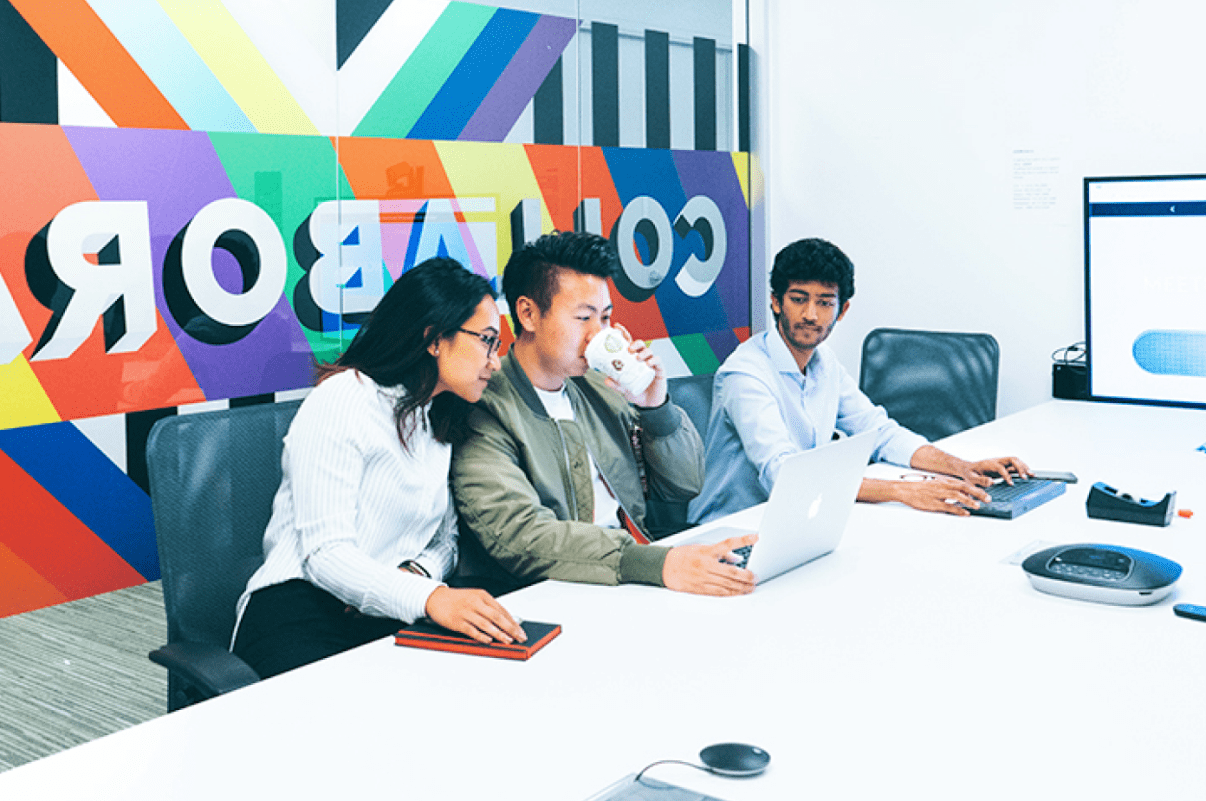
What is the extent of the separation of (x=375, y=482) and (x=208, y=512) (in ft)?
0.93

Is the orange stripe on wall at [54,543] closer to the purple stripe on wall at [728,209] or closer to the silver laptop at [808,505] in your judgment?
the silver laptop at [808,505]

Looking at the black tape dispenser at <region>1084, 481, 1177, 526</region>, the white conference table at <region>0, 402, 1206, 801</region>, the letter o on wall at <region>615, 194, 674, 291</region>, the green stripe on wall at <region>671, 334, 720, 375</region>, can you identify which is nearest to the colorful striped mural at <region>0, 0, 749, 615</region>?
the letter o on wall at <region>615, 194, 674, 291</region>

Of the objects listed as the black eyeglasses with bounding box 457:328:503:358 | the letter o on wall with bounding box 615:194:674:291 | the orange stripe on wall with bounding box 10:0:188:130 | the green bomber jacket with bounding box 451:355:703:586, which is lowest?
the green bomber jacket with bounding box 451:355:703:586

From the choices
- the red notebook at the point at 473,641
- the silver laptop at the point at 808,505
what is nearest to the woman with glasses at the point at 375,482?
the red notebook at the point at 473,641

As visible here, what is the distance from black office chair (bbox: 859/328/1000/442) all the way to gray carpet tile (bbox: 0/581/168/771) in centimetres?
253

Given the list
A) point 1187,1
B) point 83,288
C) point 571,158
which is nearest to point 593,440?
point 83,288

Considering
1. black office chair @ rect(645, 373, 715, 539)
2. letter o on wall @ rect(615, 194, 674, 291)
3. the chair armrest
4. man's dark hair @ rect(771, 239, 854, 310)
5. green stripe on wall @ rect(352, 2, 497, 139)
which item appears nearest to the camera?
the chair armrest

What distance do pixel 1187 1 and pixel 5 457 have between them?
13.8 feet

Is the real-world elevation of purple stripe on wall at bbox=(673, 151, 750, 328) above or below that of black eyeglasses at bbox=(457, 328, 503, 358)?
above

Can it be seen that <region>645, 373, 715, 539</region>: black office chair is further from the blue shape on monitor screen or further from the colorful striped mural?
the colorful striped mural

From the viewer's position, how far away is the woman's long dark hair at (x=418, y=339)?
78.6 inches

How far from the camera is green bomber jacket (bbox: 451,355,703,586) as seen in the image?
5.89 ft

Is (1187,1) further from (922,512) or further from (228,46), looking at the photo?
(228,46)

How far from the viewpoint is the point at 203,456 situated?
71.2 inches
